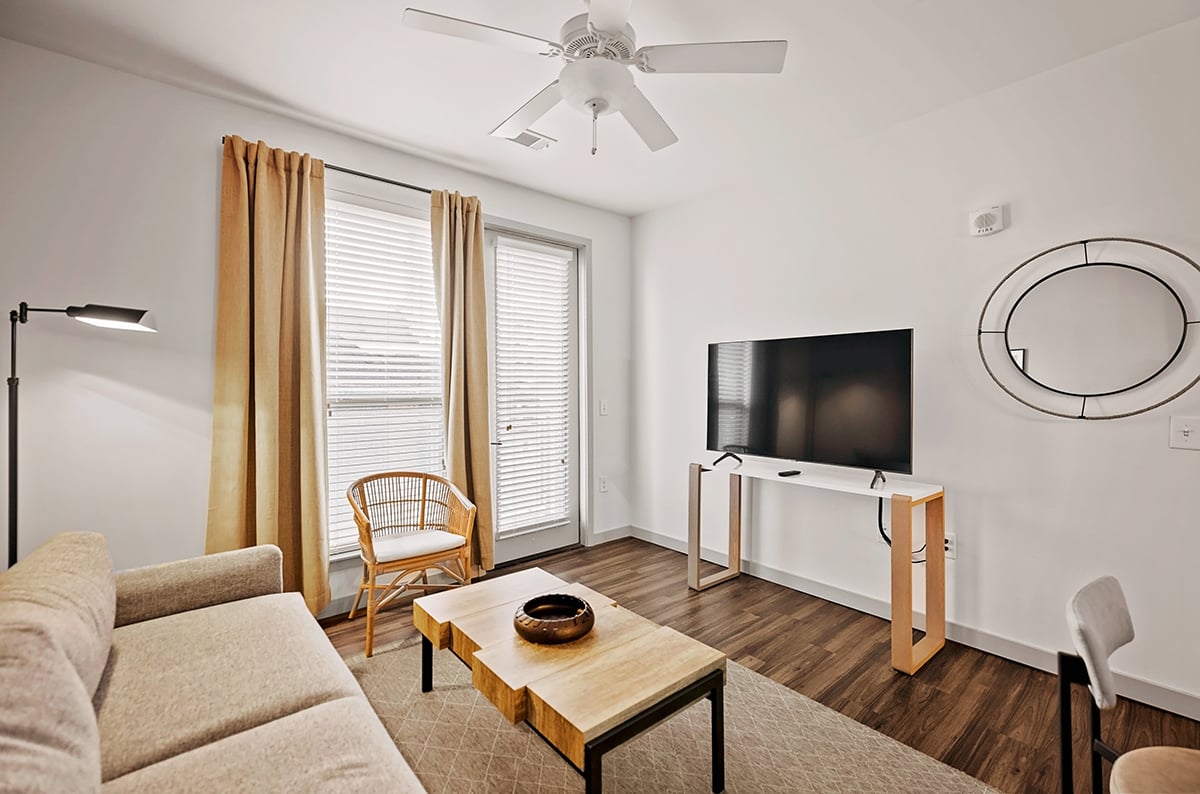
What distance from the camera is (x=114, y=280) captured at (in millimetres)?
2473

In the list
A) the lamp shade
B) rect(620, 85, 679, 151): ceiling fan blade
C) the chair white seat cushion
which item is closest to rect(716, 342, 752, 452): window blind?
rect(620, 85, 679, 151): ceiling fan blade

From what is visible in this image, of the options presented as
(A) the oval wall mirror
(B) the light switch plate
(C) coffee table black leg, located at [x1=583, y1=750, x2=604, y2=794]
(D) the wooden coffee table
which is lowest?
(C) coffee table black leg, located at [x1=583, y1=750, x2=604, y2=794]

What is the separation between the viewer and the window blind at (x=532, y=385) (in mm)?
3930

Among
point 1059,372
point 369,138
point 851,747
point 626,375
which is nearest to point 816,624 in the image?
point 851,747

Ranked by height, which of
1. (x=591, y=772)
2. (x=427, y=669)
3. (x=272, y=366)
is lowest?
(x=427, y=669)

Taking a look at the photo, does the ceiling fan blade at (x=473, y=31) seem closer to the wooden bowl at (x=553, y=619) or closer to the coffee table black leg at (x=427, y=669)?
the wooden bowl at (x=553, y=619)

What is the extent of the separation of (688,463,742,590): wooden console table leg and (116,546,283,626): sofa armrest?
2295mm

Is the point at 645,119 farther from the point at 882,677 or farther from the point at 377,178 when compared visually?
the point at 882,677

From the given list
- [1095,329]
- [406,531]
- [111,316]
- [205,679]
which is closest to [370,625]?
[406,531]

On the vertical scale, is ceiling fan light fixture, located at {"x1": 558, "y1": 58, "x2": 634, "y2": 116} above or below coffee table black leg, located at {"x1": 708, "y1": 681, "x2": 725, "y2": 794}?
above

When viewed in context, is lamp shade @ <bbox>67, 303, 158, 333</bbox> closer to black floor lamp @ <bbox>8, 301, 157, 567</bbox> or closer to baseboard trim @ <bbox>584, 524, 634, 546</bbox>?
black floor lamp @ <bbox>8, 301, 157, 567</bbox>

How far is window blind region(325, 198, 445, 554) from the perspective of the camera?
3.16m

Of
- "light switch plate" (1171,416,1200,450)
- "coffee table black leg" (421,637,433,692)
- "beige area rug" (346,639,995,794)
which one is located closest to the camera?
"beige area rug" (346,639,995,794)

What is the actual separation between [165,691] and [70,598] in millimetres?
351
